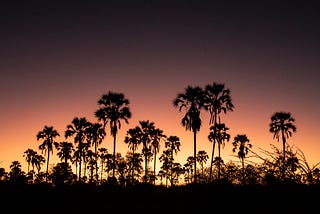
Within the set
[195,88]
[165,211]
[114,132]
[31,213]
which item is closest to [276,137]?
[195,88]

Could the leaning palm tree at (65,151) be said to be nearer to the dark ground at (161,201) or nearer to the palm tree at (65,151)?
the palm tree at (65,151)

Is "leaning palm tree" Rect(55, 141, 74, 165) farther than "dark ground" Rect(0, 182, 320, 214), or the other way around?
"leaning palm tree" Rect(55, 141, 74, 165)

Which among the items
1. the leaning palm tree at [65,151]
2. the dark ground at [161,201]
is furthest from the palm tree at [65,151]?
the dark ground at [161,201]

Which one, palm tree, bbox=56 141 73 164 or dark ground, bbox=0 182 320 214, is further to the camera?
palm tree, bbox=56 141 73 164

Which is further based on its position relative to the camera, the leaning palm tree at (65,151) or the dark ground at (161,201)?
the leaning palm tree at (65,151)

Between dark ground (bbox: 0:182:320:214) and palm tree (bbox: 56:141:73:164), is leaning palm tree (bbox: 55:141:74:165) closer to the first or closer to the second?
palm tree (bbox: 56:141:73:164)

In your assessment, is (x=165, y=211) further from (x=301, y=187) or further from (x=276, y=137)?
(x=276, y=137)

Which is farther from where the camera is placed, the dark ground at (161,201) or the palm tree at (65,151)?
the palm tree at (65,151)

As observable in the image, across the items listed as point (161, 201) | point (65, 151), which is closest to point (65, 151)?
point (65, 151)

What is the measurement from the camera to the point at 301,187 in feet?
27.1

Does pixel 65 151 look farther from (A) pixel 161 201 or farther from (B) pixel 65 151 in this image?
(A) pixel 161 201

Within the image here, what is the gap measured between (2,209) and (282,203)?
43.6 feet

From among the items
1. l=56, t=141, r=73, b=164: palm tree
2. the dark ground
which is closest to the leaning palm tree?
l=56, t=141, r=73, b=164: palm tree

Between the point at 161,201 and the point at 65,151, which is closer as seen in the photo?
the point at 161,201
